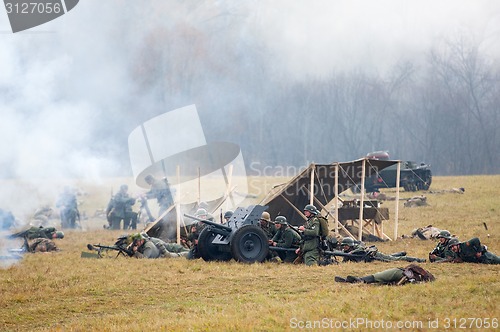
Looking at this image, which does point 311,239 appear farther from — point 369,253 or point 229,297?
point 229,297

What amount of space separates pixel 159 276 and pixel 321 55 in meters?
53.2

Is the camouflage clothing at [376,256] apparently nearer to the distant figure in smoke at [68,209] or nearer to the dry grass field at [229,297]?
the dry grass field at [229,297]

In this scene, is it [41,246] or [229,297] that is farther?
[41,246]

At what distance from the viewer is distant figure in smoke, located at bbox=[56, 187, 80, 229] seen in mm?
32812

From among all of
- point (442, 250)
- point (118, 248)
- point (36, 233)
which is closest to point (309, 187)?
point (118, 248)

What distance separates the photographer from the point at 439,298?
40.9 feet

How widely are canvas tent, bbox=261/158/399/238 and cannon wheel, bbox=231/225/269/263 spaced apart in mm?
3981

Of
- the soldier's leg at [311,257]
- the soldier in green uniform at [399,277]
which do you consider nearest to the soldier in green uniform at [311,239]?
the soldier's leg at [311,257]

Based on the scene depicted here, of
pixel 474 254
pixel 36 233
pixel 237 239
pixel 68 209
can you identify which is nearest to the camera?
pixel 474 254

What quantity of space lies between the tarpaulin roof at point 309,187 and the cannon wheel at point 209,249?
394 cm

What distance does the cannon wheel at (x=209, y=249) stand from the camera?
1969 cm

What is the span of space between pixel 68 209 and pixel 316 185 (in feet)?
43.5

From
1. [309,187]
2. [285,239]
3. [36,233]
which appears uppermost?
[309,187]

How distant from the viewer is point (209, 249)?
19.8 meters
